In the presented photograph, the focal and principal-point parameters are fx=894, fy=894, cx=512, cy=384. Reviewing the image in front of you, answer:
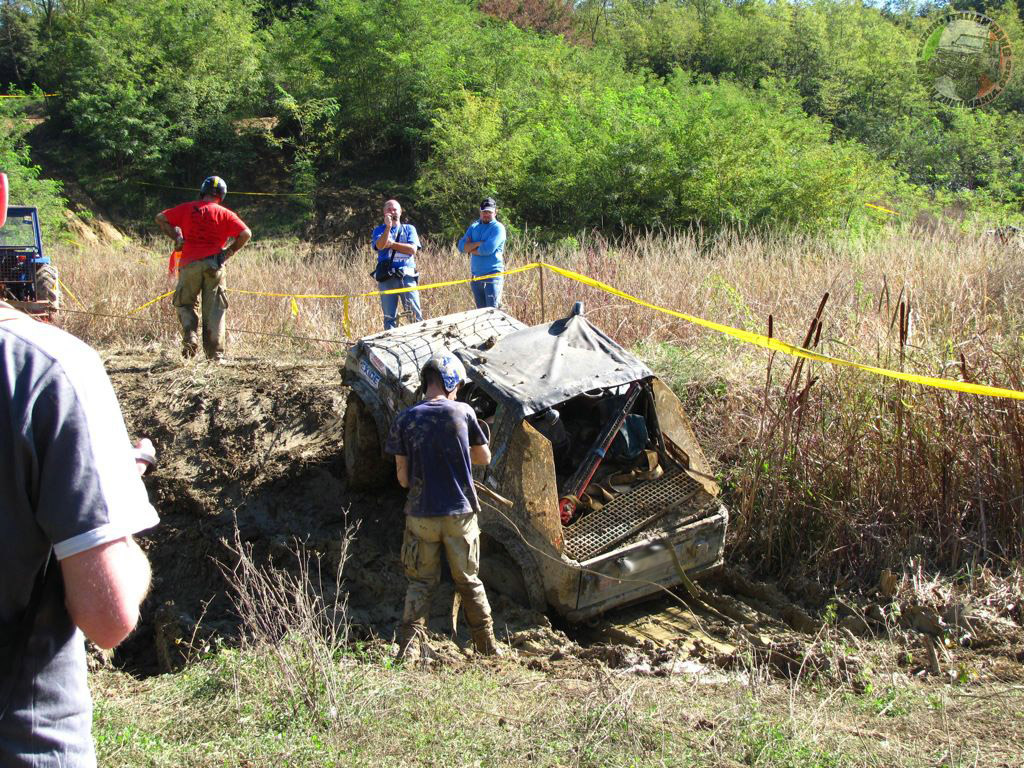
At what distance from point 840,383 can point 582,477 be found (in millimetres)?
2396

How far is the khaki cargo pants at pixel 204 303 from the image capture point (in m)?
9.23

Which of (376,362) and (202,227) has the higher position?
(202,227)

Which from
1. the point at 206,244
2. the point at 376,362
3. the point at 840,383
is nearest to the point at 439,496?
the point at 376,362

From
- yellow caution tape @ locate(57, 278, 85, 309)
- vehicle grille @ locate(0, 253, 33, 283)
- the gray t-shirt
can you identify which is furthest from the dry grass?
the gray t-shirt

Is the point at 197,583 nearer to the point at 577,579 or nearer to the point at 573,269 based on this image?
the point at 577,579

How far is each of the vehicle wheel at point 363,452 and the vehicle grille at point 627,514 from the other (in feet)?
7.07

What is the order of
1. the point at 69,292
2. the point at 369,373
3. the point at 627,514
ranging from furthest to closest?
the point at 69,292
the point at 369,373
the point at 627,514

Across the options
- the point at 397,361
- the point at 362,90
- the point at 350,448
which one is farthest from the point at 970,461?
the point at 362,90

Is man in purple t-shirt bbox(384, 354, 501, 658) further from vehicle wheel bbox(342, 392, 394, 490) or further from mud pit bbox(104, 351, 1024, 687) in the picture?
vehicle wheel bbox(342, 392, 394, 490)

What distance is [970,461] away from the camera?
20.1 feet

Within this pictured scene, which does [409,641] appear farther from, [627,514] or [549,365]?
[549,365]

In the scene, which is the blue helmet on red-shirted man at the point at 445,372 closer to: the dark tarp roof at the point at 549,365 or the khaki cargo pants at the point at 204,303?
the dark tarp roof at the point at 549,365

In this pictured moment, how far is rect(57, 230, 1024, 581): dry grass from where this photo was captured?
616cm

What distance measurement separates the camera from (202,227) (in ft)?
29.9
